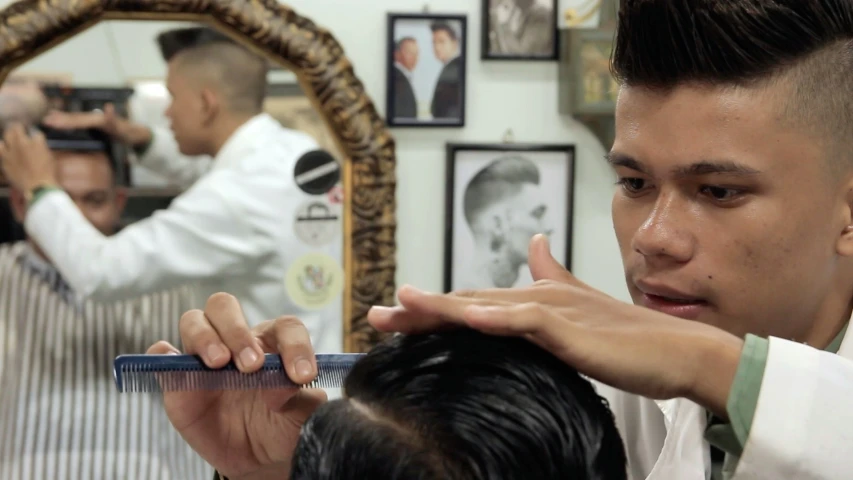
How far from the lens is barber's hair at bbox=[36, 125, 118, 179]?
5.29ft

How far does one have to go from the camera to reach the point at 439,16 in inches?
72.0

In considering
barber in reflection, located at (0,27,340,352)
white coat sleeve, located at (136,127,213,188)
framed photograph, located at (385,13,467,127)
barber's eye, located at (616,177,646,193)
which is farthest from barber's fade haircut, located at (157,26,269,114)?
barber's eye, located at (616,177,646,193)

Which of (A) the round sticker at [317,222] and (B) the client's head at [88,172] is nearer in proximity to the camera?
(B) the client's head at [88,172]

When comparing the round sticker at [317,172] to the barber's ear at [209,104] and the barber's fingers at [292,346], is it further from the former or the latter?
the barber's fingers at [292,346]

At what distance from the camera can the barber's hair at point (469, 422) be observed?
65 centimetres

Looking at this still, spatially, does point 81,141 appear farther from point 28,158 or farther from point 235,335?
point 235,335

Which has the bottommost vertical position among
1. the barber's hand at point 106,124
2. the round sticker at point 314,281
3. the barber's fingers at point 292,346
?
the round sticker at point 314,281

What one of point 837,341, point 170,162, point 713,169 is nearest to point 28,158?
point 170,162

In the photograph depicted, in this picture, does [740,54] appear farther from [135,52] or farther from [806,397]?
[135,52]

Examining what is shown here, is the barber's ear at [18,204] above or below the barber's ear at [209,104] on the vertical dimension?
below

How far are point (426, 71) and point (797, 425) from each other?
1243mm

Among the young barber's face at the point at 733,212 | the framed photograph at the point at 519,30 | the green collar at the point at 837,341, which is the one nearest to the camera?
the young barber's face at the point at 733,212

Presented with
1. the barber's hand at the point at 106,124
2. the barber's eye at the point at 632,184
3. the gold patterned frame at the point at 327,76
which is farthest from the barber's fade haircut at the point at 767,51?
the barber's hand at the point at 106,124

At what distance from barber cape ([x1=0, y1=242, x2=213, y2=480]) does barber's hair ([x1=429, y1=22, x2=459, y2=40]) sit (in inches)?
30.2
